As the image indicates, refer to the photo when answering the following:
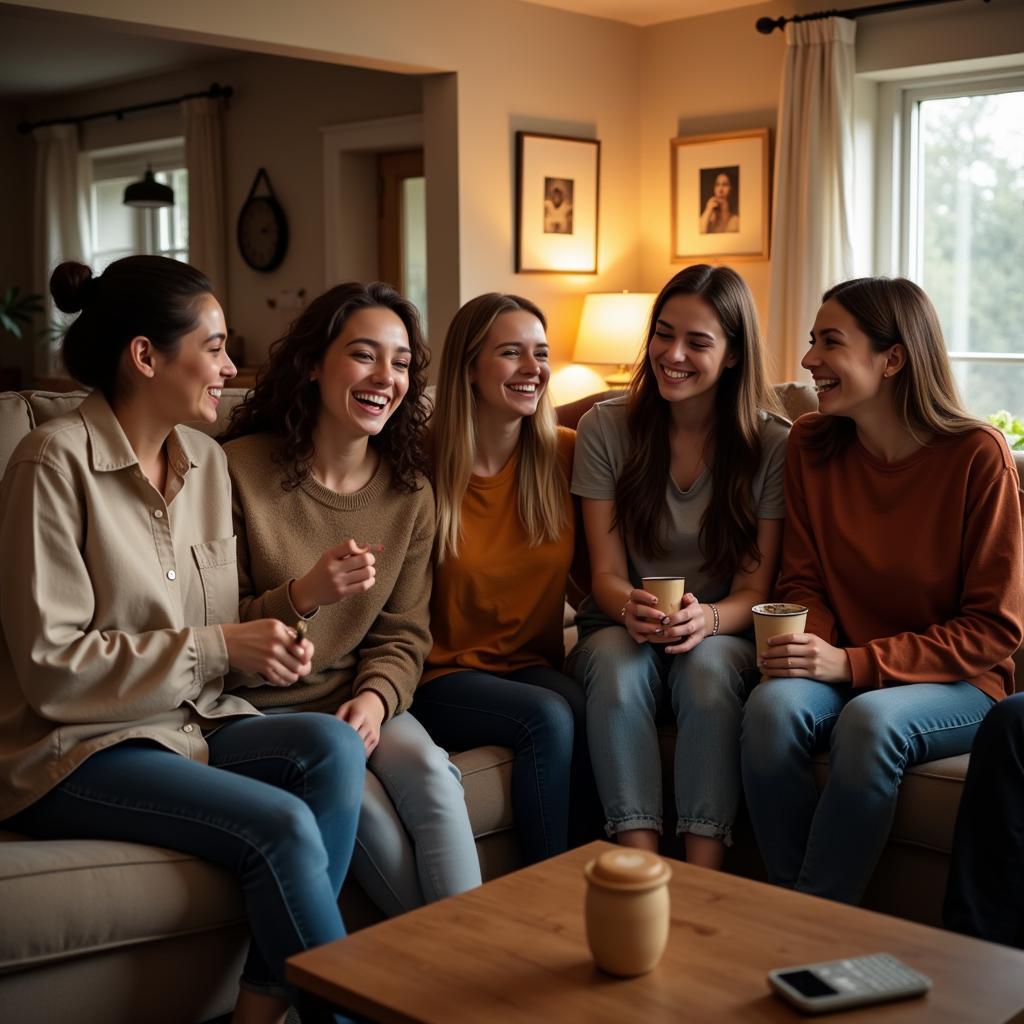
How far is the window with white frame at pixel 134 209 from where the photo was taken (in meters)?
8.36

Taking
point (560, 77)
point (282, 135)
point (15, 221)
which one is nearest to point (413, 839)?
point (560, 77)

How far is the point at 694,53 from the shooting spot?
6148mm

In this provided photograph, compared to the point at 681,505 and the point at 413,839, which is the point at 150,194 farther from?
the point at 413,839

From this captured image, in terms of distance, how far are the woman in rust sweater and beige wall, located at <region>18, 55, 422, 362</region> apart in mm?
4166

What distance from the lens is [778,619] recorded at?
2418 millimetres

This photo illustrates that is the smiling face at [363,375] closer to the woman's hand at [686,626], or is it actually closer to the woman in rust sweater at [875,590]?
the woman's hand at [686,626]

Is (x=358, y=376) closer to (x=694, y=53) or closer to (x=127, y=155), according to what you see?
(x=694, y=53)

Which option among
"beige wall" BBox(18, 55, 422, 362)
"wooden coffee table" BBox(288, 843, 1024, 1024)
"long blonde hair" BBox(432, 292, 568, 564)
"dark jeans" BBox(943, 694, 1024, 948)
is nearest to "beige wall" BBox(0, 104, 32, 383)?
"beige wall" BBox(18, 55, 422, 362)

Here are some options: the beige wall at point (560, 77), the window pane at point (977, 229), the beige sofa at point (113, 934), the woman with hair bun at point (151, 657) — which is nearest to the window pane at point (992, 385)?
the window pane at point (977, 229)

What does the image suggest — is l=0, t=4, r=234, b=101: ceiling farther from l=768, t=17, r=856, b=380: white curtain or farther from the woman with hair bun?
the woman with hair bun

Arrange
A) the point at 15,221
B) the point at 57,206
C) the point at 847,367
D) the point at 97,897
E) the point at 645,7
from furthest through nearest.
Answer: the point at 15,221 < the point at 57,206 < the point at 645,7 < the point at 847,367 < the point at 97,897

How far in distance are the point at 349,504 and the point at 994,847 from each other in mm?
1254

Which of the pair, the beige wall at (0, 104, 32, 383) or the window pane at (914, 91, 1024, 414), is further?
the beige wall at (0, 104, 32, 383)

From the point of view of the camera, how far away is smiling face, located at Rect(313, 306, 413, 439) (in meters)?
2.51
